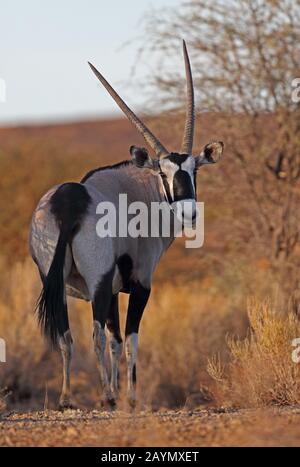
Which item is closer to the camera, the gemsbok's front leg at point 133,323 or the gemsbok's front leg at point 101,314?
the gemsbok's front leg at point 101,314

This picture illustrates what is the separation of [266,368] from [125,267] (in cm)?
152

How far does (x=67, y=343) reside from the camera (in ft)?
28.2

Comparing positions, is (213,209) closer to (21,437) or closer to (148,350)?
(148,350)

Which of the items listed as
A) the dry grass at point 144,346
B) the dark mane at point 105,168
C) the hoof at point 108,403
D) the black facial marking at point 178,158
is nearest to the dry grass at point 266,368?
the hoof at point 108,403

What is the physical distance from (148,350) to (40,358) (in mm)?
1652

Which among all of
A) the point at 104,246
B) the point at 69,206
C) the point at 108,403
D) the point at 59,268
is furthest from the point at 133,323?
the point at 69,206

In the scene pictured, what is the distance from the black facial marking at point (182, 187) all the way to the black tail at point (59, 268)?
0.84m

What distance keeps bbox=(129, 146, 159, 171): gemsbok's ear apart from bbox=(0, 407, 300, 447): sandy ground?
2.47 m

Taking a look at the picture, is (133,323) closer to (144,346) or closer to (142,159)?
(142,159)

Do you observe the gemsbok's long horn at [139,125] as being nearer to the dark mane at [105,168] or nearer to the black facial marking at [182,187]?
the dark mane at [105,168]

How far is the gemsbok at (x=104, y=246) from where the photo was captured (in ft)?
27.9

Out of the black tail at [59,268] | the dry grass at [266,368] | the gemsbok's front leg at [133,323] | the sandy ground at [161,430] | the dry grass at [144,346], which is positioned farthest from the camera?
the dry grass at [144,346]

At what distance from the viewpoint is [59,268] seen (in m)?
8.36

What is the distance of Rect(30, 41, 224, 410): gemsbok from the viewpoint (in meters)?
8.49
